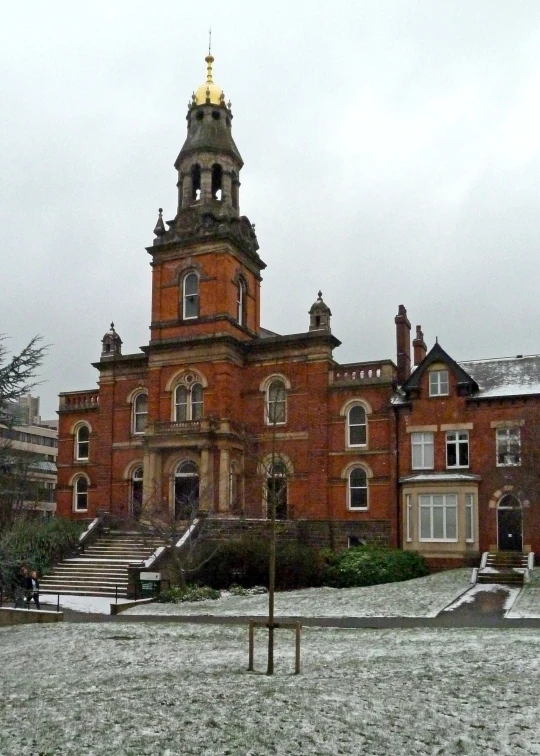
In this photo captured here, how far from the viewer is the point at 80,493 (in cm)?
4700

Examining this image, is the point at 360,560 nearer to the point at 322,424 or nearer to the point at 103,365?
the point at 322,424

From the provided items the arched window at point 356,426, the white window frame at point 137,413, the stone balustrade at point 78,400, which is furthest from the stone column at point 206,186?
the arched window at point 356,426

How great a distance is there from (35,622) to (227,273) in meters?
22.4

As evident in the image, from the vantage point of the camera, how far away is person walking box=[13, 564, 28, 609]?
26239mm

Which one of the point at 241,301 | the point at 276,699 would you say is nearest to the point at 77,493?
the point at 241,301

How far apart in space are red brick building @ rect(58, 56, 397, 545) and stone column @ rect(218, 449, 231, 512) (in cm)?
5

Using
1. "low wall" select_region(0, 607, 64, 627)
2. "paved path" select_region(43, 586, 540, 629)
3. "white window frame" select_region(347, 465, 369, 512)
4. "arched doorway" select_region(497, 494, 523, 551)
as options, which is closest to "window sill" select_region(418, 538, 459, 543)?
"arched doorway" select_region(497, 494, 523, 551)

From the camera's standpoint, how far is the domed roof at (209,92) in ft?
150

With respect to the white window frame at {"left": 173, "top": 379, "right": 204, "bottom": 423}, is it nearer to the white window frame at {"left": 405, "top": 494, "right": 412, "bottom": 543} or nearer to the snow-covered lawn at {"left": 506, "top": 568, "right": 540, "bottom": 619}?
the white window frame at {"left": 405, "top": 494, "right": 412, "bottom": 543}

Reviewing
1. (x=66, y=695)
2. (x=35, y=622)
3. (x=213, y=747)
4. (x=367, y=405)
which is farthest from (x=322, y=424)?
(x=213, y=747)

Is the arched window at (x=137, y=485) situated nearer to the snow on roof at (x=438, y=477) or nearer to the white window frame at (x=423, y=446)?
the snow on roof at (x=438, y=477)

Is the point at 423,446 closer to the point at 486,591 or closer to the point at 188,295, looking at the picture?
the point at 486,591

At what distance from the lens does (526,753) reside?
982 cm

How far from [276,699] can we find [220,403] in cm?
2921
